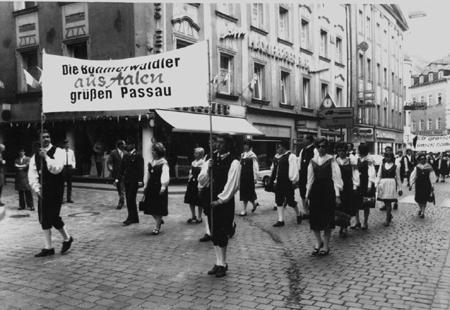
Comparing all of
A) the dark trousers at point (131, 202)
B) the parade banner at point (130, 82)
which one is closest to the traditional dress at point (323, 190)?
the parade banner at point (130, 82)

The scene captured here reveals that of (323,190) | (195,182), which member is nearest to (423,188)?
(323,190)

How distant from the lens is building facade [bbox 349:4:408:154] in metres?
33.4

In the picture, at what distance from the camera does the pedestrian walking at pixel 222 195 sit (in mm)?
5875

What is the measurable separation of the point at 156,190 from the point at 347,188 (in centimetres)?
358

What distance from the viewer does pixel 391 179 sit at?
1024 cm

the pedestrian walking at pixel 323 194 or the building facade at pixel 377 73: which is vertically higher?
the building facade at pixel 377 73

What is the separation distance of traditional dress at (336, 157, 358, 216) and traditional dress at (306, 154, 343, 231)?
1306 millimetres

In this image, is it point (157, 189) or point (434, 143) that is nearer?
point (157, 189)

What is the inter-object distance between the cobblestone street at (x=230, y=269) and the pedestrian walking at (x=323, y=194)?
0.36 m

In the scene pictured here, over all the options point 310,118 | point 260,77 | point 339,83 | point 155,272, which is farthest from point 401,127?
point 155,272

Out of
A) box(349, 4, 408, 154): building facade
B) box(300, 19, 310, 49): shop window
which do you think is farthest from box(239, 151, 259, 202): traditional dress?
box(349, 4, 408, 154): building facade

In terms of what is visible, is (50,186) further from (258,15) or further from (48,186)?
(258,15)

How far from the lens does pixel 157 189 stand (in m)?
8.73

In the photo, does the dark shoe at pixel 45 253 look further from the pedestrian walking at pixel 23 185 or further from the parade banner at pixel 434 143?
the parade banner at pixel 434 143
